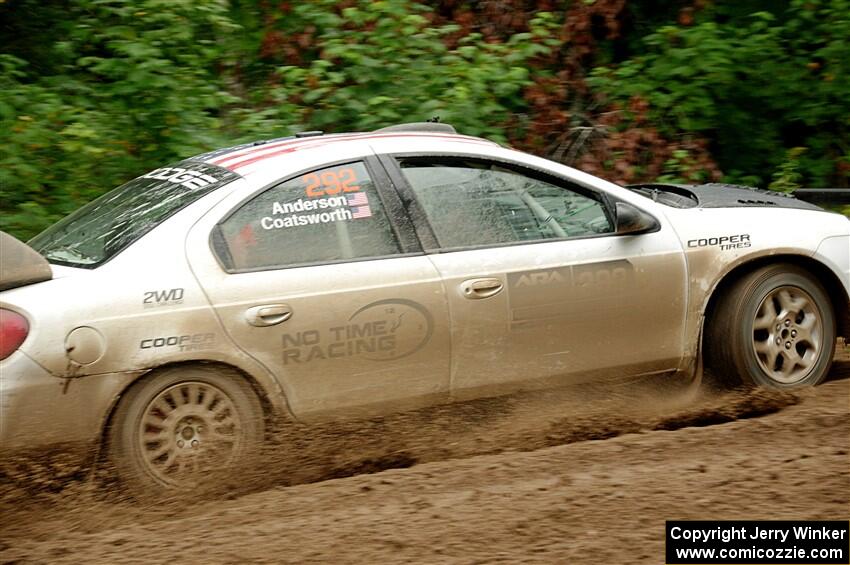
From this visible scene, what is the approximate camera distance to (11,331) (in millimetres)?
4293

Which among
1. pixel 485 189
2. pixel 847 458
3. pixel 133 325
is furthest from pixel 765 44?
pixel 133 325

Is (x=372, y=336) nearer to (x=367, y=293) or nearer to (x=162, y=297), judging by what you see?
(x=367, y=293)

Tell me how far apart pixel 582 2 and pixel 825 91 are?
2.30 m

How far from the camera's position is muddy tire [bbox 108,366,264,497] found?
451 cm

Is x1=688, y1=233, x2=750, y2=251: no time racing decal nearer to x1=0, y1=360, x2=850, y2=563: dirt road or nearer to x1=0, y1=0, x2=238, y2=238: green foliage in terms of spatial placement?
x1=0, y1=360, x2=850, y2=563: dirt road

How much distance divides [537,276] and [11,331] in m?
2.29

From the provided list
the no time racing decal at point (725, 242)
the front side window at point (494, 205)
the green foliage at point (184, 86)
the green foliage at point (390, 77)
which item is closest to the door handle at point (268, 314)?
the front side window at point (494, 205)

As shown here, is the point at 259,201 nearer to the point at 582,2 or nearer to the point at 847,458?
the point at 847,458

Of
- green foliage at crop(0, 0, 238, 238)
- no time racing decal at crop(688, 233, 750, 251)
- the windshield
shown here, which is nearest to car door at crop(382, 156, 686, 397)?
no time racing decal at crop(688, 233, 750, 251)

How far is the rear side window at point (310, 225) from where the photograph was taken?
479cm

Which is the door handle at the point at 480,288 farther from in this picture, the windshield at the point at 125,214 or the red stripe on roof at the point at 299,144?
the windshield at the point at 125,214

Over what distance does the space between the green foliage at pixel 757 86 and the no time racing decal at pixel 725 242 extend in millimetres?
4194

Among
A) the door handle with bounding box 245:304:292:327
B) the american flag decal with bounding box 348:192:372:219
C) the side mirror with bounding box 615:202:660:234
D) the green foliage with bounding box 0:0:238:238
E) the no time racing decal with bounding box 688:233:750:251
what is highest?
the green foliage with bounding box 0:0:238:238

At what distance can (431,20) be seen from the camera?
9.70 meters
